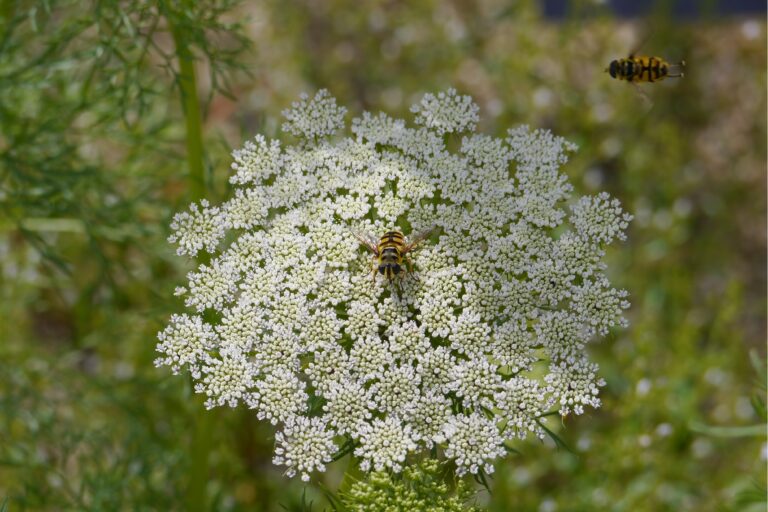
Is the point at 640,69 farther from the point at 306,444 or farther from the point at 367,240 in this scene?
the point at 306,444

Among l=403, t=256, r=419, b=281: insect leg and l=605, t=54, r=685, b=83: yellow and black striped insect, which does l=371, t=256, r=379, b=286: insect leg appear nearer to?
l=403, t=256, r=419, b=281: insect leg

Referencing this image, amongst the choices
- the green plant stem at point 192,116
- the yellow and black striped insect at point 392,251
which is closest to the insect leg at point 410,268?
the yellow and black striped insect at point 392,251

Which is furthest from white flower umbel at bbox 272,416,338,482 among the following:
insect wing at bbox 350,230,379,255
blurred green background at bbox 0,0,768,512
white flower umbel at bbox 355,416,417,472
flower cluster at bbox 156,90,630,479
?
blurred green background at bbox 0,0,768,512

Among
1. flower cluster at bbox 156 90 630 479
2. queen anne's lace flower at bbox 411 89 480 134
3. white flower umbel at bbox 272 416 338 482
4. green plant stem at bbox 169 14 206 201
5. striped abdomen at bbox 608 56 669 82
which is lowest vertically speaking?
white flower umbel at bbox 272 416 338 482

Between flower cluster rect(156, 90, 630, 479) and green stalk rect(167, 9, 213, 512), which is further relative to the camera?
green stalk rect(167, 9, 213, 512)

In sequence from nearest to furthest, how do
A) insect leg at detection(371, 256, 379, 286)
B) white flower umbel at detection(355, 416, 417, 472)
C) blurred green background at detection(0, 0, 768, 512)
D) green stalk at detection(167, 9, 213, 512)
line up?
white flower umbel at detection(355, 416, 417, 472) < insect leg at detection(371, 256, 379, 286) < green stalk at detection(167, 9, 213, 512) < blurred green background at detection(0, 0, 768, 512)

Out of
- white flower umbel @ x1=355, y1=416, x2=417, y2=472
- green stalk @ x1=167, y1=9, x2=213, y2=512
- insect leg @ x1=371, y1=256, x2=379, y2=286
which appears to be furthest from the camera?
green stalk @ x1=167, y1=9, x2=213, y2=512

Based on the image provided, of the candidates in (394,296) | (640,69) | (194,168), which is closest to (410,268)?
(394,296)
